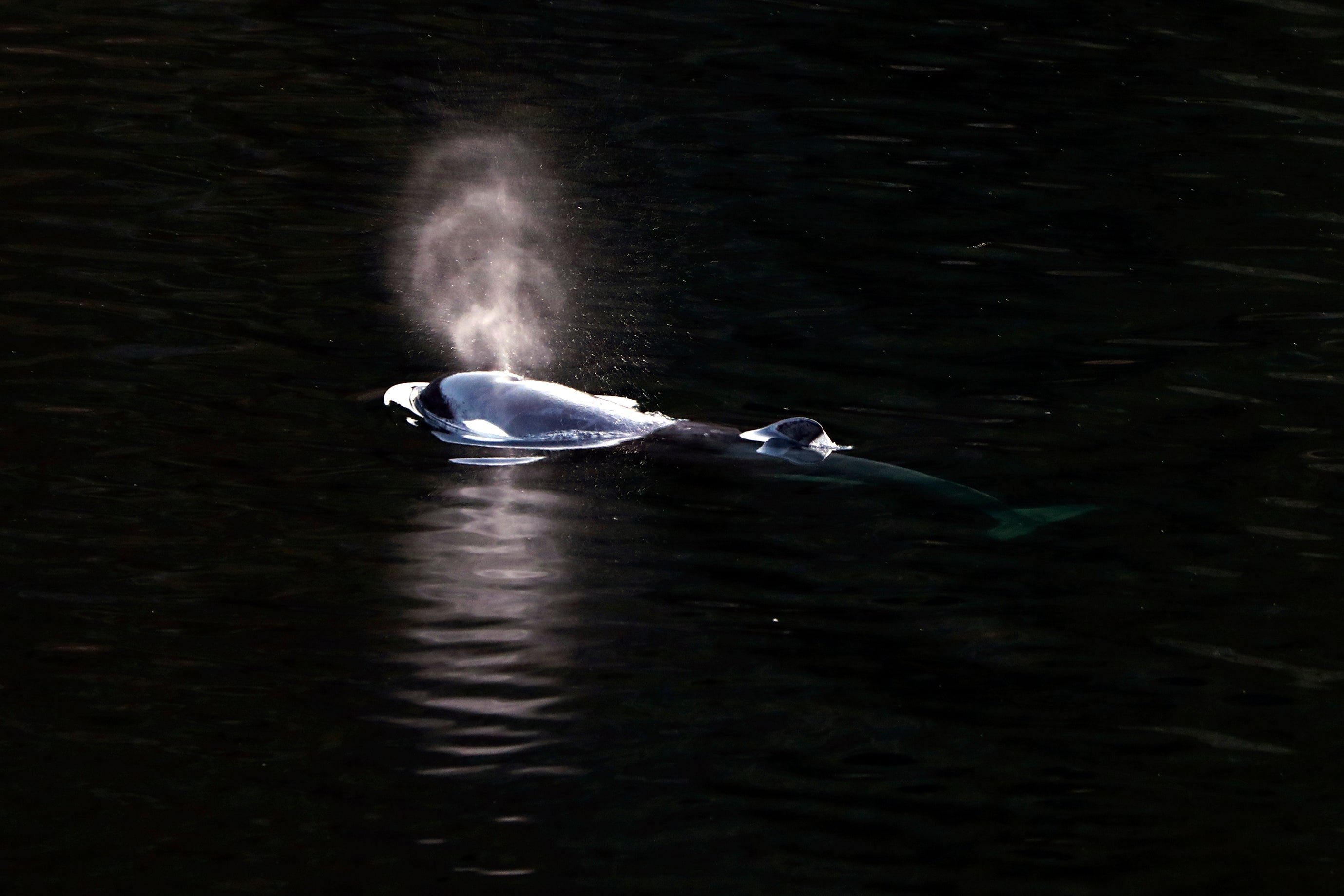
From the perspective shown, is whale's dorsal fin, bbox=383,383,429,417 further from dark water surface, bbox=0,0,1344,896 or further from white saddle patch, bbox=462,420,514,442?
white saddle patch, bbox=462,420,514,442

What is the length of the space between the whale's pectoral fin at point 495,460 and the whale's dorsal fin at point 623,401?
2.84 feet

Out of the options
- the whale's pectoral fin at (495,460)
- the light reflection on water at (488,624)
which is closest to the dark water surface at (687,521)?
the light reflection on water at (488,624)

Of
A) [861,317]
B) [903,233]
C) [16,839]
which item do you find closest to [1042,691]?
[16,839]

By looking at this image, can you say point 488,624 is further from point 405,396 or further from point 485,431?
point 405,396

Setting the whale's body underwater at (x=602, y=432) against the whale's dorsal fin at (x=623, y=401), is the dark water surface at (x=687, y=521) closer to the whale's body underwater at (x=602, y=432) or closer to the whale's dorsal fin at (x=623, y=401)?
the whale's body underwater at (x=602, y=432)

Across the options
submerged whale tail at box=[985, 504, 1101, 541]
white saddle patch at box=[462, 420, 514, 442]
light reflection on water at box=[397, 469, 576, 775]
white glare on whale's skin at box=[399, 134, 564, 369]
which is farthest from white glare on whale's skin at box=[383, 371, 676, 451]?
submerged whale tail at box=[985, 504, 1101, 541]

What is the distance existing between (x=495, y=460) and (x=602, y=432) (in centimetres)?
75

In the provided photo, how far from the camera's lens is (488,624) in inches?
311

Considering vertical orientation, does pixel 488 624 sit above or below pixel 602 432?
below

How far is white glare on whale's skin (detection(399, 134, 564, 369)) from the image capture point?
41.1 ft

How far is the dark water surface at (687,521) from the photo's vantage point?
6.49 meters

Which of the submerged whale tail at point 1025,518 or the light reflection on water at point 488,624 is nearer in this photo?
the light reflection on water at point 488,624

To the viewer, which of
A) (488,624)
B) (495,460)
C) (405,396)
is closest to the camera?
(488,624)

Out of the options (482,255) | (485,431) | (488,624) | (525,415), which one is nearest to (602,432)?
(525,415)
